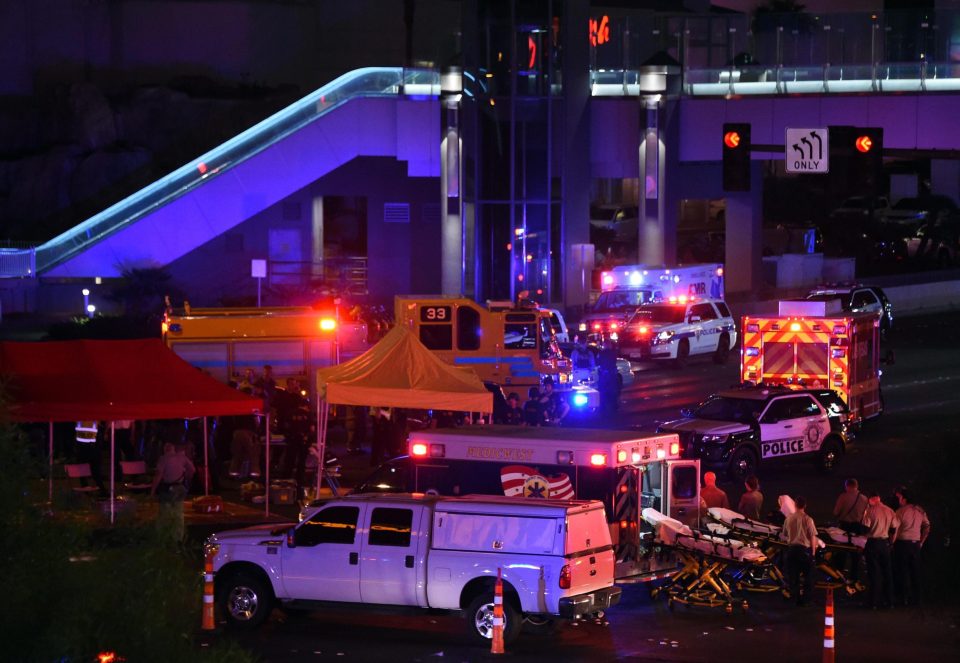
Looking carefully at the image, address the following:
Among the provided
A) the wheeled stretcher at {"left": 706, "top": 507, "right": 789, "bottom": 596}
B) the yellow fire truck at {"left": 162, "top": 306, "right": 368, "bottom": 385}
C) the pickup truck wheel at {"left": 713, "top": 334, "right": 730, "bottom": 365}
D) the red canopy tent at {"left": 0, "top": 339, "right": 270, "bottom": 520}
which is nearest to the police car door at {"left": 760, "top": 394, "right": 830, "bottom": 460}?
the wheeled stretcher at {"left": 706, "top": 507, "right": 789, "bottom": 596}

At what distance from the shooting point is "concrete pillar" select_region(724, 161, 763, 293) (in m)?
59.1

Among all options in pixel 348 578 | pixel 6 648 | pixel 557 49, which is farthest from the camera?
pixel 557 49

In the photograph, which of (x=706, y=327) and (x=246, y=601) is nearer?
(x=246, y=601)

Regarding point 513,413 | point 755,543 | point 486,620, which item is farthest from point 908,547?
point 513,413

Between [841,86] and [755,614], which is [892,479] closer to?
[755,614]

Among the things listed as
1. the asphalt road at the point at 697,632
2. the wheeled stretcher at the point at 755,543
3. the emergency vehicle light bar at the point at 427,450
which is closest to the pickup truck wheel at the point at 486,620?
the asphalt road at the point at 697,632

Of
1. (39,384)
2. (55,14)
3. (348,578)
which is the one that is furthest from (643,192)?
(348,578)

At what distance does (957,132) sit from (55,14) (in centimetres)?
3448

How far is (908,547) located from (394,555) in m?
5.89

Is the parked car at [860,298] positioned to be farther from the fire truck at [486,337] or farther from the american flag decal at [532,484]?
the american flag decal at [532,484]

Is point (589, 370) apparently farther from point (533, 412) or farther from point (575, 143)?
point (575, 143)

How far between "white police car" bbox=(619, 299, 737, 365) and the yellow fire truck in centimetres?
1233

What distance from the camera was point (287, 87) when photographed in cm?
6203

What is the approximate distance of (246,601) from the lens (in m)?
16.3
